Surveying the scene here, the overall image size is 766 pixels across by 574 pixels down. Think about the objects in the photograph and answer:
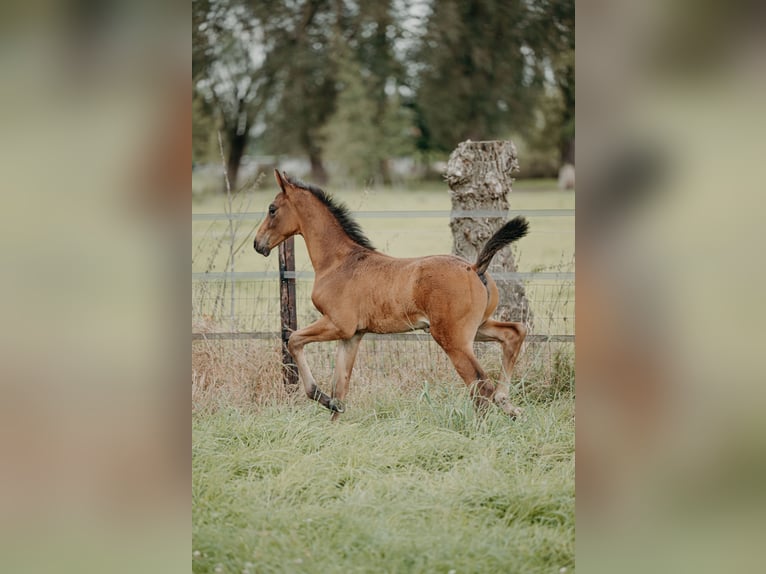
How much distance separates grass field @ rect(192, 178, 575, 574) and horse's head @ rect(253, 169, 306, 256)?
79 centimetres

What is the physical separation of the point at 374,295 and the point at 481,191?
120 cm

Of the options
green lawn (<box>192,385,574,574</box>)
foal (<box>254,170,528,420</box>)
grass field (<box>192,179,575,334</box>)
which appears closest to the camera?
green lawn (<box>192,385,574,574</box>)

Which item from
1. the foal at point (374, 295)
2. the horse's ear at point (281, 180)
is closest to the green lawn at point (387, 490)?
the foal at point (374, 295)

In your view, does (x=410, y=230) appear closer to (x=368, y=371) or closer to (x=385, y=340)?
(x=385, y=340)

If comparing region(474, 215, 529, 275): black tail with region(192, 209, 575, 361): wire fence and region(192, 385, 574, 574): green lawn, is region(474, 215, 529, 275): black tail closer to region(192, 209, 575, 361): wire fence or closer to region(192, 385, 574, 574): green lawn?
region(192, 385, 574, 574): green lawn

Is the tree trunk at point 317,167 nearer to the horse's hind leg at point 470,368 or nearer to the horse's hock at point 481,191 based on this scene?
the horse's hock at point 481,191

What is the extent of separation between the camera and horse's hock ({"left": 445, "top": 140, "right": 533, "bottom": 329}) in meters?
4.36

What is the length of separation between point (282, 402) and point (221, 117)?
13.5 m

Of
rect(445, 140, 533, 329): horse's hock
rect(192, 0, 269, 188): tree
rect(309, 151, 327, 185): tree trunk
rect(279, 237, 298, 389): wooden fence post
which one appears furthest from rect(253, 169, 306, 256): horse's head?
rect(309, 151, 327, 185): tree trunk
